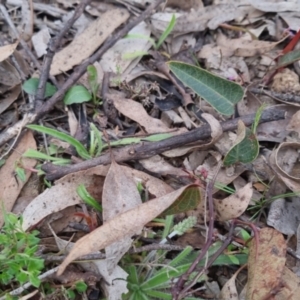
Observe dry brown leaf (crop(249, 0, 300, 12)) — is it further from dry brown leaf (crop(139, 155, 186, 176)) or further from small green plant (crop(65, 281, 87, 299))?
small green plant (crop(65, 281, 87, 299))

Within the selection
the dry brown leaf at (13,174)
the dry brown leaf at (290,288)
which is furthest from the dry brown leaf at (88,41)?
the dry brown leaf at (290,288)

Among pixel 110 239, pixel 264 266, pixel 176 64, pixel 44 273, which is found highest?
pixel 176 64

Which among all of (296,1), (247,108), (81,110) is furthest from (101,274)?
(296,1)

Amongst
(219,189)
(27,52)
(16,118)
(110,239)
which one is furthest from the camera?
(27,52)

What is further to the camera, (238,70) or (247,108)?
(238,70)

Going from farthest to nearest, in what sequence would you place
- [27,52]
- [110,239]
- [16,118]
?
[27,52], [16,118], [110,239]

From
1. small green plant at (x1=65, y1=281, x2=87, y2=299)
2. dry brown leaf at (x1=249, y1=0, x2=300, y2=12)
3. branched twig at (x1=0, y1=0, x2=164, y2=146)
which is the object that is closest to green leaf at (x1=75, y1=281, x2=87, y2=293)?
small green plant at (x1=65, y1=281, x2=87, y2=299)

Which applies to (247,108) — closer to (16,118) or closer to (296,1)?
(296,1)

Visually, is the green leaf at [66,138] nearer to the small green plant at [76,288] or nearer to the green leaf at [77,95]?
the green leaf at [77,95]
